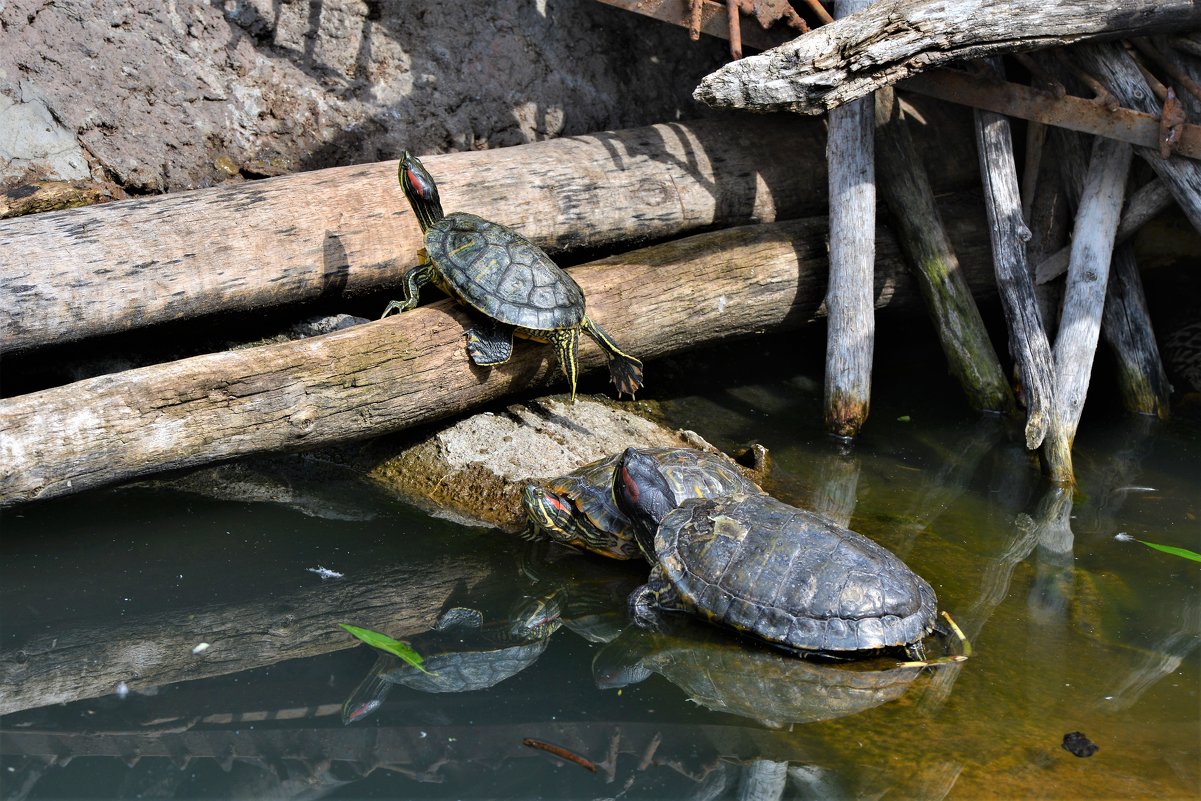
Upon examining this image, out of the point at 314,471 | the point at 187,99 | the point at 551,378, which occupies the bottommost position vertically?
the point at 314,471

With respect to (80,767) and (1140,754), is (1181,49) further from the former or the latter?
(80,767)

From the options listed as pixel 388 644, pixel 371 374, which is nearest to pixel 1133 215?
pixel 371 374

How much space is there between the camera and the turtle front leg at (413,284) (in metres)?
4.89

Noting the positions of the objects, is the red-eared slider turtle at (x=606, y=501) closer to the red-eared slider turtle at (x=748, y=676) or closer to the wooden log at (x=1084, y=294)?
the red-eared slider turtle at (x=748, y=676)

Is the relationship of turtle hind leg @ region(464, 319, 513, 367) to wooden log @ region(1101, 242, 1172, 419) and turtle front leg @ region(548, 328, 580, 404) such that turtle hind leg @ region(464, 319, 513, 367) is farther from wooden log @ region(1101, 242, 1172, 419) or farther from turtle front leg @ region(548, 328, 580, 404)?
wooden log @ region(1101, 242, 1172, 419)

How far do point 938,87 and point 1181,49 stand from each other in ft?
3.83

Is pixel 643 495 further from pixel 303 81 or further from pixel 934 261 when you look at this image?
pixel 303 81

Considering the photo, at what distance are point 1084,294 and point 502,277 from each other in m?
3.12

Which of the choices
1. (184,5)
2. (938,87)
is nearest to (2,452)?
(184,5)

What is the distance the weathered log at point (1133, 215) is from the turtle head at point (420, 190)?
138 inches

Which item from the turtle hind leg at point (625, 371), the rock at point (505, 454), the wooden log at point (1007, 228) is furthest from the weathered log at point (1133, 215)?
the turtle hind leg at point (625, 371)

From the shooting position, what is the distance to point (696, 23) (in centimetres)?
514

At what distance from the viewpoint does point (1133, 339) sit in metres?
5.96

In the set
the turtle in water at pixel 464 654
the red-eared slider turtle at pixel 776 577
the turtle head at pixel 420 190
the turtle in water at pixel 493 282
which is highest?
the turtle head at pixel 420 190
